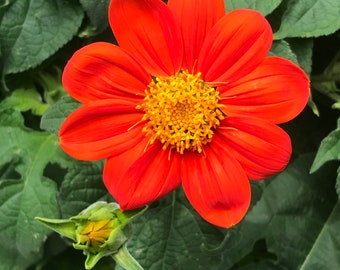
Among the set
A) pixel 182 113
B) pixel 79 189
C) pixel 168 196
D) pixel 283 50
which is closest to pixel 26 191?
pixel 79 189

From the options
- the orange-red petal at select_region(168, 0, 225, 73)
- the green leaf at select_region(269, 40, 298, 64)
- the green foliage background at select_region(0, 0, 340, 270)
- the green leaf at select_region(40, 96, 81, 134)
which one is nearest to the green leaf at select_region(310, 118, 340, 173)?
the green foliage background at select_region(0, 0, 340, 270)

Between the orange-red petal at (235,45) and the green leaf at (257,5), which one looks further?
the green leaf at (257,5)

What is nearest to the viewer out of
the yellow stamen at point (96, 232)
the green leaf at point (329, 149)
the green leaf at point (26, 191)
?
the yellow stamen at point (96, 232)

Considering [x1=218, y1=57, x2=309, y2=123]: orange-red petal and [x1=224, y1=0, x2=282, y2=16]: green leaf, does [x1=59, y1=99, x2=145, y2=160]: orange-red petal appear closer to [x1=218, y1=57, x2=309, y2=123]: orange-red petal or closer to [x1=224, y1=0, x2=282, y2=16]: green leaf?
[x1=218, y1=57, x2=309, y2=123]: orange-red petal

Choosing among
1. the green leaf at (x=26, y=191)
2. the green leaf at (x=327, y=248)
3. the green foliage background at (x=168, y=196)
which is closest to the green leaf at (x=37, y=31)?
the green foliage background at (x=168, y=196)

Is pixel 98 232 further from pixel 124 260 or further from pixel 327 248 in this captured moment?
pixel 327 248

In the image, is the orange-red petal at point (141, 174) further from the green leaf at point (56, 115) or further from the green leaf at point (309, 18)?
the green leaf at point (309, 18)

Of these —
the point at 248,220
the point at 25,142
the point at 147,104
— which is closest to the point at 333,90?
the point at 248,220

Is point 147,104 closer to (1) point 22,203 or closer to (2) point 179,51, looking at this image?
(2) point 179,51

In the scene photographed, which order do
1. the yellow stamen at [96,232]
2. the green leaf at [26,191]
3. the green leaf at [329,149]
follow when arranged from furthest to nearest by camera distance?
the green leaf at [26,191], the green leaf at [329,149], the yellow stamen at [96,232]
